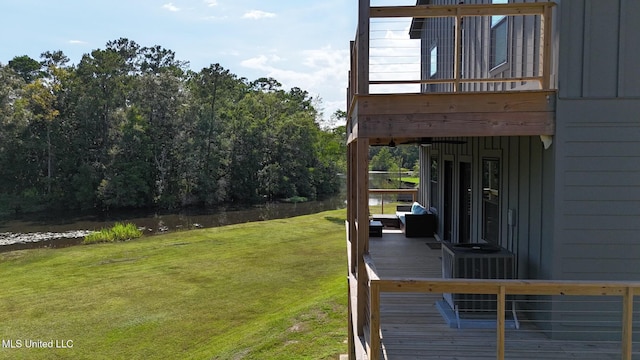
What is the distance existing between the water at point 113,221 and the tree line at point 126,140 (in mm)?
2766

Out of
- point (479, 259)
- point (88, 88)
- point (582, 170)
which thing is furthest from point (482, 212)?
point (88, 88)

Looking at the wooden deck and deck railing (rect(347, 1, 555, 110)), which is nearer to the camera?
the wooden deck

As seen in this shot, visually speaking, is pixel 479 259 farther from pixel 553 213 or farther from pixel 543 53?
pixel 543 53

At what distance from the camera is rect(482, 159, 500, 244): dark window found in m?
5.79

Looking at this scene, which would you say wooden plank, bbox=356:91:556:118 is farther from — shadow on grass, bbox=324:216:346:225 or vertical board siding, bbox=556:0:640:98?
shadow on grass, bbox=324:216:346:225

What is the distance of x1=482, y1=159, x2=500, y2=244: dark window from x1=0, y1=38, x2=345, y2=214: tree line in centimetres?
2614

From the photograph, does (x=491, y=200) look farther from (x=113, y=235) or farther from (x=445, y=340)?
(x=113, y=235)

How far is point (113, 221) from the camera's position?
2705cm

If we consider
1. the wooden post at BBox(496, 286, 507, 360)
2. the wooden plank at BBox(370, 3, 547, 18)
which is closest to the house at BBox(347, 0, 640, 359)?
the wooden plank at BBox(370, 3, 547, 18)

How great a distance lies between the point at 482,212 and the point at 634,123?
2.58 metres

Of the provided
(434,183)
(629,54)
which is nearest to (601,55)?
(629,54)

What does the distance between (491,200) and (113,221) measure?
25.7m

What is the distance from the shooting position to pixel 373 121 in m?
4.11

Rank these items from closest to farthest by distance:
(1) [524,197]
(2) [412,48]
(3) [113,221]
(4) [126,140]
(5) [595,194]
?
(5) [595,194] → (1) [524,197] → (2) [412,48] → (3) [113,221] → (4) [126,140]
